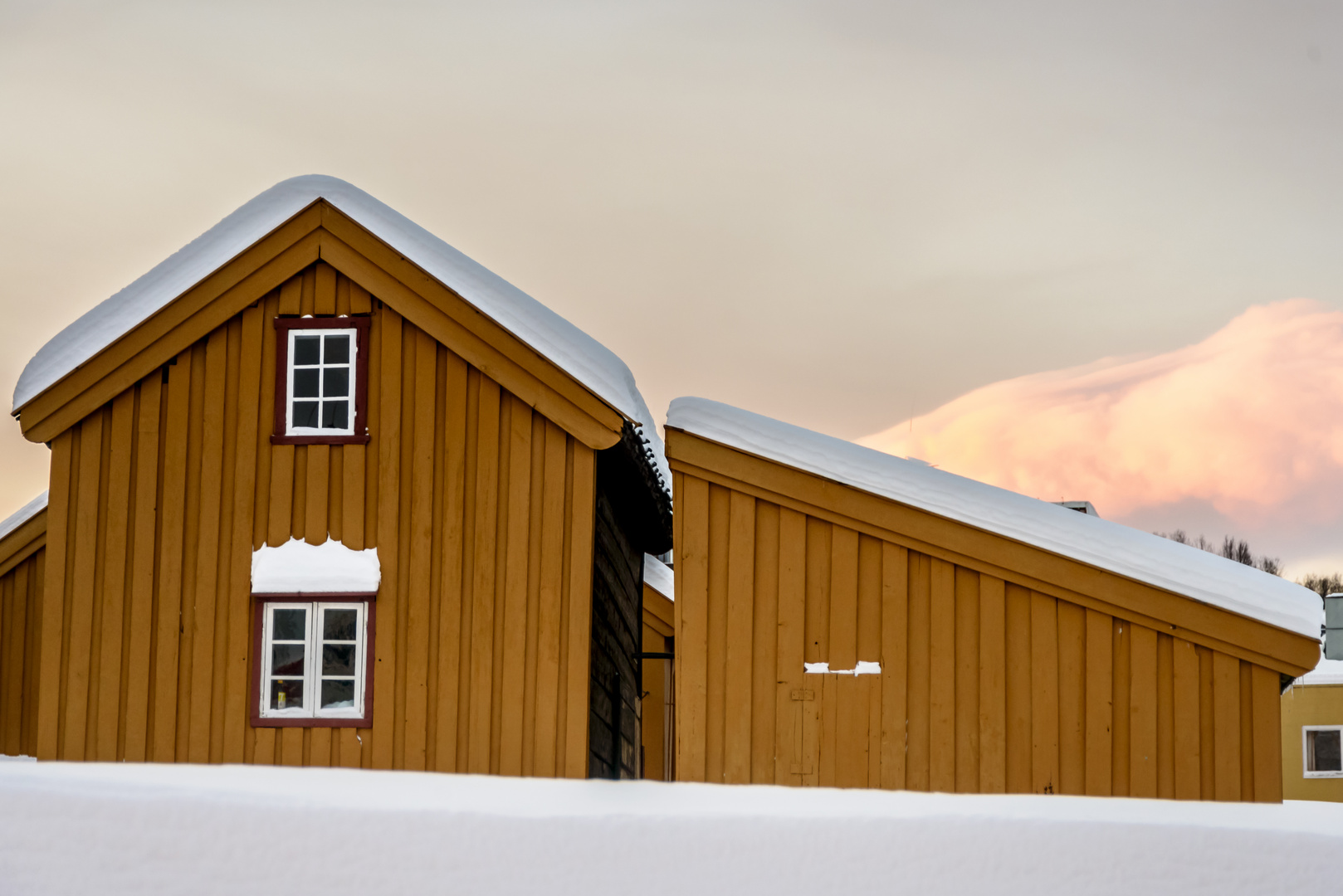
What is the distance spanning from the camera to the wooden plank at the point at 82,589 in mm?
9727

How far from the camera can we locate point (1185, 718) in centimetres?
870

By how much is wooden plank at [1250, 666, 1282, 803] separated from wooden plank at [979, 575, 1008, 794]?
171cm

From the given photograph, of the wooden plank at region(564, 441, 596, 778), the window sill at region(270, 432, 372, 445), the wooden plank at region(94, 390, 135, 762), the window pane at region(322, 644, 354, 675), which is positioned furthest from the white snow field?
the window sill at region(270, 432, 372, 445)

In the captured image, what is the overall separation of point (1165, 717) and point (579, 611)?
431 cm

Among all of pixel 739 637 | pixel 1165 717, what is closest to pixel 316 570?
pixel 739 637

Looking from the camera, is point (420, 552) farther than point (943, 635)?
Yes

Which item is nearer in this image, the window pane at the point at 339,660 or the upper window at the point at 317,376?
the window pane at the point at 339,660

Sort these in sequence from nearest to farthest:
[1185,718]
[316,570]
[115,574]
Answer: [1185,718] → [316,570] → [115,574]

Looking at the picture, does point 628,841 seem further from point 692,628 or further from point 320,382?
point 320,382

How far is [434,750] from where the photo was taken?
9.34 meters

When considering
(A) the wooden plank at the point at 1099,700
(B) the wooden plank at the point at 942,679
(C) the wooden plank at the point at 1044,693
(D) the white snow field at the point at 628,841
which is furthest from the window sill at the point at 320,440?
(A) the wooden plank at the point at 1099,700

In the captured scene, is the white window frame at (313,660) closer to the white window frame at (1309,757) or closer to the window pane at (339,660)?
the window pane at (339,660)

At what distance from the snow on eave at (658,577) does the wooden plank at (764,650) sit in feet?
13.7

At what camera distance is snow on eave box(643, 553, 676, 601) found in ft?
45.4
